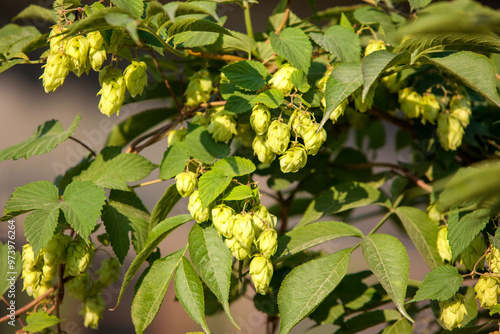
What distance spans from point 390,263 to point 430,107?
1.23ft

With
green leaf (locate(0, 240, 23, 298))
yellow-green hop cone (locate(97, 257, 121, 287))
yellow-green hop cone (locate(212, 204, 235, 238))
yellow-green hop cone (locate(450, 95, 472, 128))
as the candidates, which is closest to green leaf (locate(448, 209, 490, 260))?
yellow-green hop cone (locate(450, 95, 472, 128))

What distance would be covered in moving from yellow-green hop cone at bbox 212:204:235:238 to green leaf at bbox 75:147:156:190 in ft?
0.74

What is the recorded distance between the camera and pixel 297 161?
719 millimetres

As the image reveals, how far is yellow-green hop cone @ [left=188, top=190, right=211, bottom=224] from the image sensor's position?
732 millimetres

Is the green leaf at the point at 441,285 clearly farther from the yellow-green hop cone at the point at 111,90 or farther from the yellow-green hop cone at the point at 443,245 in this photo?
the yellow-green hop cone at the point at 111,90

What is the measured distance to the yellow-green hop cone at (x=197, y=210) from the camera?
0.73 m

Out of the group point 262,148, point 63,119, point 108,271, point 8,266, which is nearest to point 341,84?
point 262,148

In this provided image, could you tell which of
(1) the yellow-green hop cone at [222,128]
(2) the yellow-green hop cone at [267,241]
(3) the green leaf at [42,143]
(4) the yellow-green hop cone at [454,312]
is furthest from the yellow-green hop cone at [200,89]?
(4) the yellow-green hop cone at [454,312]

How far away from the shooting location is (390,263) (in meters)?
0.74

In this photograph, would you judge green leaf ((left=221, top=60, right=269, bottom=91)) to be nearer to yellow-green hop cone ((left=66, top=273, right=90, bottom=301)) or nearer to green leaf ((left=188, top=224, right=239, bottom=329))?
green leaf ((left=188, top=224, right=239, bottom=329))

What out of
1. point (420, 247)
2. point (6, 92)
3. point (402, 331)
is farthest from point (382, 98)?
point (6, 92)

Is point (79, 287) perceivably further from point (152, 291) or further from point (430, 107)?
point (430, 107)

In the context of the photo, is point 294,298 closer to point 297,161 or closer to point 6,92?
point 297,161

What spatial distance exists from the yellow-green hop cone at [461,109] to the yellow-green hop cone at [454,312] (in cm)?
36
